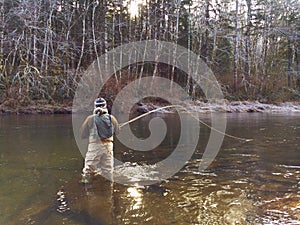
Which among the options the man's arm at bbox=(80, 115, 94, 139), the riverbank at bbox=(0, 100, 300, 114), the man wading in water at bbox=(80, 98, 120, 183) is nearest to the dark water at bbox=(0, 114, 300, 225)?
the man wading in water at bbox=(80, 98, 120, 183)

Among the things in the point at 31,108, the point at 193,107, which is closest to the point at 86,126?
the point at 31,108

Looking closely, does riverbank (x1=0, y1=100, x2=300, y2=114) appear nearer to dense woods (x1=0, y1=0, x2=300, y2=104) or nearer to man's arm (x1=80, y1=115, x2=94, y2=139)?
dense woods (x1=0, y1=0, x2=300, y2=104)

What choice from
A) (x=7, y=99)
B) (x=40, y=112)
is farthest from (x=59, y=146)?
(x=7, y=99)

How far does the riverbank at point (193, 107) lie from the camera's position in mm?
22531

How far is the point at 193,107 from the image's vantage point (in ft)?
84.1

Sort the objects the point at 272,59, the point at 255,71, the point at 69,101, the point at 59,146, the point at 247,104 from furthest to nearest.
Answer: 1. the point at 272,59
2. the point at 255,71
3. the point at 247,104
4. the point at 69,101
5. the point at 59,146

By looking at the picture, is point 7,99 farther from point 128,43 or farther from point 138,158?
point 138,158

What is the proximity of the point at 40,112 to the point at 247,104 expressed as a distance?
54.2 feet

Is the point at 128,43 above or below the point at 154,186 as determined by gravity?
above

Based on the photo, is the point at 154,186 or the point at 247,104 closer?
the point at 154,186

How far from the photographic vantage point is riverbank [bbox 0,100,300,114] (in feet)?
73.9

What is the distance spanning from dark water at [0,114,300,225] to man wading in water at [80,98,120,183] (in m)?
0.28

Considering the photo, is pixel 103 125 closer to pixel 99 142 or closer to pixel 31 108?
pixel 99 142

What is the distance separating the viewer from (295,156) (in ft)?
30.3
